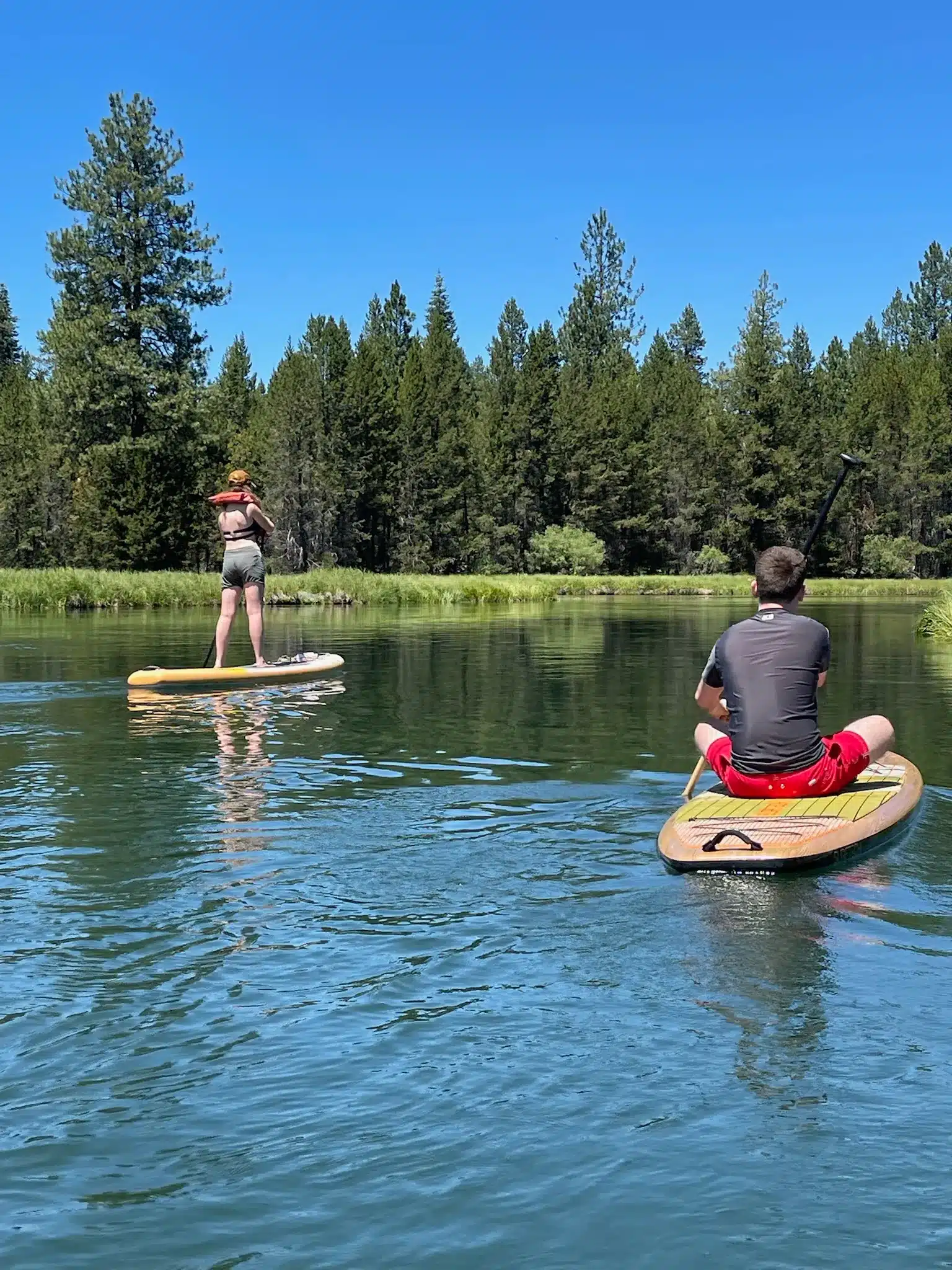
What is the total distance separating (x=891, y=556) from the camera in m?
90.2

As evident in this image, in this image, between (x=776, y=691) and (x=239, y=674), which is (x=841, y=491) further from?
(x=776, y=691)

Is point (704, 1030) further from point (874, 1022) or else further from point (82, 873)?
point (82, 873)

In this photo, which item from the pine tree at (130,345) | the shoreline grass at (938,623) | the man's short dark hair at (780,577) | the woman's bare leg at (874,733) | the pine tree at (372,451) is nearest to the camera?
the man's short dark hair at (780,577)

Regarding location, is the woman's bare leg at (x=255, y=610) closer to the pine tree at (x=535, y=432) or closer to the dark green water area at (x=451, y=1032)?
the dark green water area at (x=451, y=1032)

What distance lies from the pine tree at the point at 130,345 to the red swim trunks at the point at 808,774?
4846 cm

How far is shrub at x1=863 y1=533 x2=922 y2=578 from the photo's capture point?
9025 cm

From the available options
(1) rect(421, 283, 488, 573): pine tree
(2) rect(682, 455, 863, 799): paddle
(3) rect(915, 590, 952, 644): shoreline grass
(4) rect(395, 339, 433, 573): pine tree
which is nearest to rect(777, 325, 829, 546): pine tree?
(1) rect(421, 283, 488, 573): pine tree

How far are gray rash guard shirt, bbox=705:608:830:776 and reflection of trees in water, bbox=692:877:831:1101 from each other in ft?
3.24

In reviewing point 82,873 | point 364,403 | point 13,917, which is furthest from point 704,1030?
point 364,403

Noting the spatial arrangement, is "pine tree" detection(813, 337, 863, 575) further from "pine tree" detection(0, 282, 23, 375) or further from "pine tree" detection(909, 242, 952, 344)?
"pine tree" detection(0, 282, 23, 375)

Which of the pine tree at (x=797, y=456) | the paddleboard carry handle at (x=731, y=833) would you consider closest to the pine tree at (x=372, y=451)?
the pine tree at (x=797, y=456)

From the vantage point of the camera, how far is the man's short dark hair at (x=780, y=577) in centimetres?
793

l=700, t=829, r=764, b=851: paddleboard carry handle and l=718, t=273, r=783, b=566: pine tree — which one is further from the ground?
l=718, t=273, r=783, b=566: pine tree

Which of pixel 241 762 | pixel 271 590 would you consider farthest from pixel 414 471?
pixel 241 762
